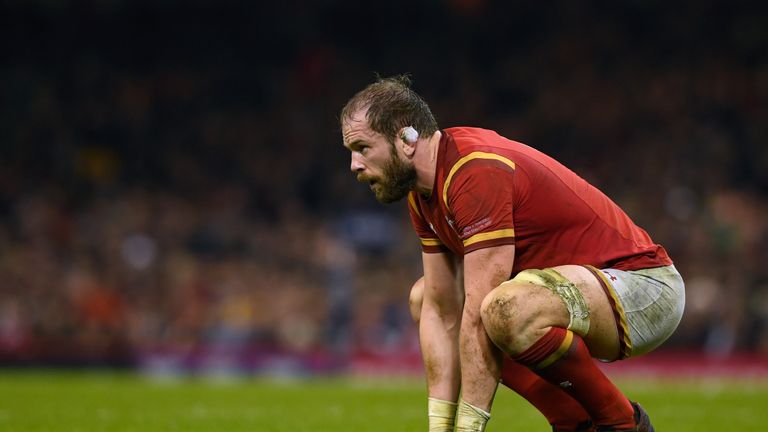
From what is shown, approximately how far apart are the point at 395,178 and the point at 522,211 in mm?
627

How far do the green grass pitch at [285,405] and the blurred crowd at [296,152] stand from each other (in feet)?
6.45

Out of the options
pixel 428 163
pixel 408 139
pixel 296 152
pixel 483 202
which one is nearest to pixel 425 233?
pixel 428 163

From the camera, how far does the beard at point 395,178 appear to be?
5.69 metres

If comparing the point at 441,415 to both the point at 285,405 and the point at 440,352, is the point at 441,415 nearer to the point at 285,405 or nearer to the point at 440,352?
the point at 440,352

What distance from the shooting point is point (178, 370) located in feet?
63.3

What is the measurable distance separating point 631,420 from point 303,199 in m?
17.6

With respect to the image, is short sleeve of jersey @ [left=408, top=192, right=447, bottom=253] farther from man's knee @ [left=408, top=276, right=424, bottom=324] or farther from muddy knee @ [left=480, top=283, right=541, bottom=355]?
muddy knee @ [left=480, top=283, right=541, bottom=355]

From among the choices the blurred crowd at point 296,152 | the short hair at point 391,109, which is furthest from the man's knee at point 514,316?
the blurred crowd at point 296,152

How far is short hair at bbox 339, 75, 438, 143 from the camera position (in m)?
5.66

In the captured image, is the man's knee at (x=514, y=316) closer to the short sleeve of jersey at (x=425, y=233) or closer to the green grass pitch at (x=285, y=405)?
the short sleeve of jersey at (x=425, y=233)

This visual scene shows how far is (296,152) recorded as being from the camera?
23906 mm

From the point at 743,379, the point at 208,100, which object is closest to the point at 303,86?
the point at 208,100

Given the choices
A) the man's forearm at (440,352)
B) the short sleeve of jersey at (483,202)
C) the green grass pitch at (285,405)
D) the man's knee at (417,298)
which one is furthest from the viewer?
the green grass pitch at (285,405)

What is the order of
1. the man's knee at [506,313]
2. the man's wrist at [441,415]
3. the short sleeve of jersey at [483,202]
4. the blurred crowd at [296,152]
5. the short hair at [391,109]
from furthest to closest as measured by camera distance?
the blurred crowd at [296,152]
the man's wrist at [441,415]
the short hair at [391,109]
the short sleeve of jersey at [483,202]
the man's knee at [506,313]
